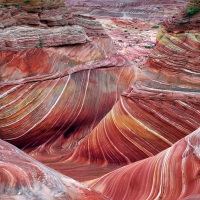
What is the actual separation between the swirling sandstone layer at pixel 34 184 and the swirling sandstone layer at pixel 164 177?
634mm

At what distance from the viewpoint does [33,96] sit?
7070 mm

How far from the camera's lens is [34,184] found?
3006mm

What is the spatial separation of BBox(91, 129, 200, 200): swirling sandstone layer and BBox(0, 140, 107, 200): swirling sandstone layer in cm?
63

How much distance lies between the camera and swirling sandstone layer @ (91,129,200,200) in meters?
3.35

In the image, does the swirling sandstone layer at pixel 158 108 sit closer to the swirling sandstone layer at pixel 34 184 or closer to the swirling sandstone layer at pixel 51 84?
the swirling sandstone layer at pixel 51 84

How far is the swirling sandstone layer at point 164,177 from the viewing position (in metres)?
3.35

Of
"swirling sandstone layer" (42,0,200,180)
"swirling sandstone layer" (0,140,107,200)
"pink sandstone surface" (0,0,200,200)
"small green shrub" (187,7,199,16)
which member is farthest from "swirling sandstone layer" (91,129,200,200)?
"small green shrub" (187,7,199,16)

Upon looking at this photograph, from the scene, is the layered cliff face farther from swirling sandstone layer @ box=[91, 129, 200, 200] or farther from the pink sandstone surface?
swirling sandstone layer @ box=[91, 129, 200, 200]

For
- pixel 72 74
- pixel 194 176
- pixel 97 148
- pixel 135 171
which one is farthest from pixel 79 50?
pixel 194 176

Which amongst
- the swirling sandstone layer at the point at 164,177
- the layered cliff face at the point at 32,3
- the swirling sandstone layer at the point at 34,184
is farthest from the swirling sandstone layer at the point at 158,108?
the layered cliff face at the point at 32,3

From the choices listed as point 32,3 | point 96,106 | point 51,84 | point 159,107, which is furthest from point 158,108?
point 32,3

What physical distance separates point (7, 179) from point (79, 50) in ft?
17.7

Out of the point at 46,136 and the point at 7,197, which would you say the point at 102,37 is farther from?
the point at 7,197

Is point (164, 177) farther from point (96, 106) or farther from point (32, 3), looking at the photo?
point (32, 3)
